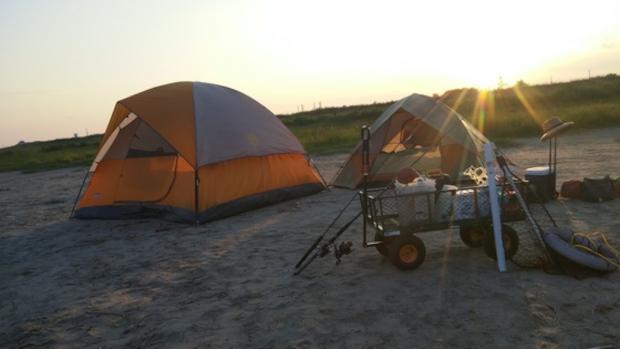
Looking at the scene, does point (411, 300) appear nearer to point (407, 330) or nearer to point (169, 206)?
point (407, 330)

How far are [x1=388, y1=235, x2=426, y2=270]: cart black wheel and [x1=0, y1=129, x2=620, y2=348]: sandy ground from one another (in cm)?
11

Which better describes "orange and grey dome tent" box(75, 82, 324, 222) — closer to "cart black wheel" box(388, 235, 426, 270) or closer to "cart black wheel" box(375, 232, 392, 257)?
"cart black wheel" box(375, 232, 392, 257)

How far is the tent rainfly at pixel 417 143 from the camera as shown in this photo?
37.5 feet

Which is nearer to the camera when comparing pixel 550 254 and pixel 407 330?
pixel 407 330

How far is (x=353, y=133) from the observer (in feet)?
98.1

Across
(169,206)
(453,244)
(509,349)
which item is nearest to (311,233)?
(453,244)

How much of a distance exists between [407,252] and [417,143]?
6.94m

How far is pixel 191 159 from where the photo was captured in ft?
31.1

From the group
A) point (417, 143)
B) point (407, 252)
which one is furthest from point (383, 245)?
point (417, 143)

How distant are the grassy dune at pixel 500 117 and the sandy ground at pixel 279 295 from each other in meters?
6.55

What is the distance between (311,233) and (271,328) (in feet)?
11.6

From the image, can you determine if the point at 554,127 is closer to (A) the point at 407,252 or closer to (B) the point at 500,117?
(A) the point at 407,252

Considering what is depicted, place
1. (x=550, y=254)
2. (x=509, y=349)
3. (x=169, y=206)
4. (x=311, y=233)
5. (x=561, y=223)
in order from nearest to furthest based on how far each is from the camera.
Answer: (x=509, y=349), (x=550, y=254), (x=561, y=223), (x=311, y=233), (x=169, y=206)

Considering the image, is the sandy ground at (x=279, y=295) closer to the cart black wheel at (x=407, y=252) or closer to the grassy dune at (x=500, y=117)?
the cart black wheel at (x=407, y=252)
